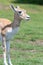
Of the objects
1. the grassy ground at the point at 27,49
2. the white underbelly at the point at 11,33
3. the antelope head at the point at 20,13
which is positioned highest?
the antelope head at the point at 20,13

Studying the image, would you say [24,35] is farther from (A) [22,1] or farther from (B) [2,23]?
(A) [22,1]

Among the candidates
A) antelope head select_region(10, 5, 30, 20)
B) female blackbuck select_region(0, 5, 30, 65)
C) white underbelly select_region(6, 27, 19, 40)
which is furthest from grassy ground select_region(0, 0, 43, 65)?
antelope head select_region(10, 5, 30, 20)

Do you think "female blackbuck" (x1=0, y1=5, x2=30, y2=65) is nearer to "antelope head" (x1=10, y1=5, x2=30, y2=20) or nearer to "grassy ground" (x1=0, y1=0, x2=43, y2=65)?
"antelope head" (x1=10, y1=5, x2=30, y2=20)

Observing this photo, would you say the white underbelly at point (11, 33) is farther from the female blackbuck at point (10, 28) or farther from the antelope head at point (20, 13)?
the antelope head at point (20, 13)

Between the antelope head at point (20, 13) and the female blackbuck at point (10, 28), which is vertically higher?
the antelope head at point (20, 13)

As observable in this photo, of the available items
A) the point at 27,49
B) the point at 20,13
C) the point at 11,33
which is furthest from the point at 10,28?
the point at 27,49

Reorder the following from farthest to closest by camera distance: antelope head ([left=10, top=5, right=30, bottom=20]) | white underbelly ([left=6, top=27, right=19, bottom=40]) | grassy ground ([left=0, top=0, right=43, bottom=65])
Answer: grassy ground ([left=0, top=0, right=43, bottom=65]), white underbelly ([left=6, top=27, right=19, bottom=40]), antelope head ([left=10, top=5, right=30, bottom=20])

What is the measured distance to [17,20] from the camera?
24.3 feet

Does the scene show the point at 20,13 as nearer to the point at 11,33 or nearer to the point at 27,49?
the point at 11,33

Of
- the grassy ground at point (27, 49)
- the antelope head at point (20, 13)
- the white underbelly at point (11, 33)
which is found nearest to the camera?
the antelope head at point (20, 13)

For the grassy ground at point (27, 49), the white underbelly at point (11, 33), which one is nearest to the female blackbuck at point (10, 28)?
the white underbelly at point (11, 33)

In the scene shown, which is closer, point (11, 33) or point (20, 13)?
point (20, 13)

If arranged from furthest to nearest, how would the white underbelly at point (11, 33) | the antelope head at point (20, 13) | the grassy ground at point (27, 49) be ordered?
the grassy ground at point (27, 49) < the white underbelly at point (11, 33) < the antelope head at point (20, 13)

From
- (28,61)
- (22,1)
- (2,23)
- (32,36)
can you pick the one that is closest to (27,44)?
(32,36)
